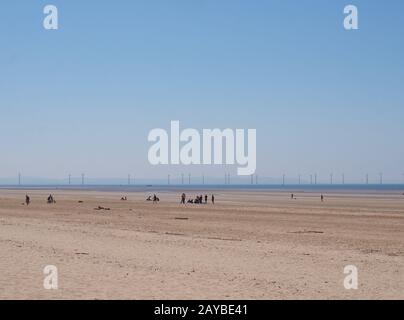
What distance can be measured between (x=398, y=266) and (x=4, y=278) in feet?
34.6

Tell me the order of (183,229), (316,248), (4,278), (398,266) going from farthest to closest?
(183,229), (316,248), (398,266), (4,278)

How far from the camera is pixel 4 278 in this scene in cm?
1181

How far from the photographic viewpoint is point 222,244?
20.1 meters

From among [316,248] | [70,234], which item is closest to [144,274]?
[316,248]

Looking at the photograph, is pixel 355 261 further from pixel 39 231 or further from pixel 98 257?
pixel 39 231

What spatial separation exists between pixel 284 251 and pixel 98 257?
21.0ft

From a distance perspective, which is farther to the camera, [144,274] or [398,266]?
[398,266]

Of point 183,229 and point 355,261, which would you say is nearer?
point 355,261

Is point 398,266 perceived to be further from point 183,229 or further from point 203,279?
point 183,229
